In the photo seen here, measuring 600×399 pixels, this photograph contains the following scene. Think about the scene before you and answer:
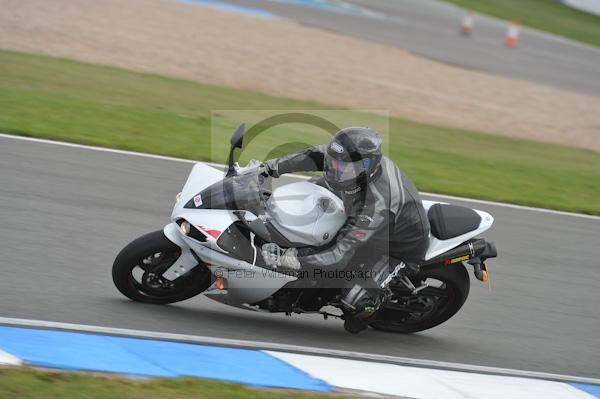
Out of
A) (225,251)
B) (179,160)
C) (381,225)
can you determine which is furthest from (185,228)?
(179,160)

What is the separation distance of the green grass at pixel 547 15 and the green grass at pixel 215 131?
17.4m

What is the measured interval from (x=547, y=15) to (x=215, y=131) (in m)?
26.9

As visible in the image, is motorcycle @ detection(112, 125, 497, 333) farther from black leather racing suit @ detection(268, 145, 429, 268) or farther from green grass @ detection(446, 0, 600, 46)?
green grass @ detection(446, 0, 600, 46)

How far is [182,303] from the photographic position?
680 cm

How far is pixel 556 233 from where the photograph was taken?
10258 mm

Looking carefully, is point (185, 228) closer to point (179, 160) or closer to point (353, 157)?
point (353, 157)

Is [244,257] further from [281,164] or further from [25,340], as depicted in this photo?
[25,340]

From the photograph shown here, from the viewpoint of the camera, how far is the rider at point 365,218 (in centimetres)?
597

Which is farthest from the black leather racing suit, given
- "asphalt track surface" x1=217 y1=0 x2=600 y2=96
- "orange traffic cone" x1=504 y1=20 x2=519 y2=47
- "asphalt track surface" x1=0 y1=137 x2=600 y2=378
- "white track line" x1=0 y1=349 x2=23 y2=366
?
"orange traffic cone" x1=504 y1=20 x2=519 y2=47

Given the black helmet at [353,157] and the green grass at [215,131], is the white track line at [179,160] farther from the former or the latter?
the black helmet at [353,157]

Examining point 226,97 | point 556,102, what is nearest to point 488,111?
point 556,102

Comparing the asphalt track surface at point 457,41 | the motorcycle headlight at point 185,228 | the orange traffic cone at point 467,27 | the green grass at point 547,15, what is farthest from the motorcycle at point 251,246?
the green grass at point 547,15

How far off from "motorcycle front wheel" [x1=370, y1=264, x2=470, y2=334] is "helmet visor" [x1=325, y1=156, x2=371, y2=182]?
3.61ft

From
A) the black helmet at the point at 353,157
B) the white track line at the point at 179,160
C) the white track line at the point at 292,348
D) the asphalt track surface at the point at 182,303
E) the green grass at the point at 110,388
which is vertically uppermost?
the black helmet at the point at 353,157
